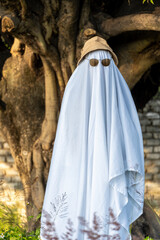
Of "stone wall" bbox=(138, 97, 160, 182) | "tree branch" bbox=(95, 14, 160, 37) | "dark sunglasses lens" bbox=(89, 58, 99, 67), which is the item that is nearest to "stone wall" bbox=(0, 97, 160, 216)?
"stone wall" bbox=(138, 97, 160, 182)

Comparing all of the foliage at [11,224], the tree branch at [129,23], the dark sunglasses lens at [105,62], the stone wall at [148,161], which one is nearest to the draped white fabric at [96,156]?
the dark sunglasses lens at [105,62]

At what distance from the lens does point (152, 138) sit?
838 cm

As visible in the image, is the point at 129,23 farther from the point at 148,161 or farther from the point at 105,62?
the point at 148,161

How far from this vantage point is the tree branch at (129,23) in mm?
3609

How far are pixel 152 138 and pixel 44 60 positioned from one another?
16.1ft

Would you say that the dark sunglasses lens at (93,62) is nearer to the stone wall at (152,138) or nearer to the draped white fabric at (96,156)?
the draped white fabric at (96,156)

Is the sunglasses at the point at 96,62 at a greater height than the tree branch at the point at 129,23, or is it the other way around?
the tree branch at the point at 129,23

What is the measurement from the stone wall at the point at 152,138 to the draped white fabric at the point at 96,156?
546 centimetres

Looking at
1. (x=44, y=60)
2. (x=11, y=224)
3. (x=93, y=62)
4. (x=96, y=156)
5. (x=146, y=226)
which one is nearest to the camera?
(x=96, y=156)

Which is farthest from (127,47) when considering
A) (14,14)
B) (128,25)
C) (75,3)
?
(14,14)

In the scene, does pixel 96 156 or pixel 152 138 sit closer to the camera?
pixel 96 156

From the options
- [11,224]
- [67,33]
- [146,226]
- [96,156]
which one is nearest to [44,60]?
[67,33]

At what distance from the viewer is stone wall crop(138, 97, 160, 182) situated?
8.20 m

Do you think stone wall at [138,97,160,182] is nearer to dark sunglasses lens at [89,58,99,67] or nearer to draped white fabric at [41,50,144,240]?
draped white fabric at [41,50,144,240]
